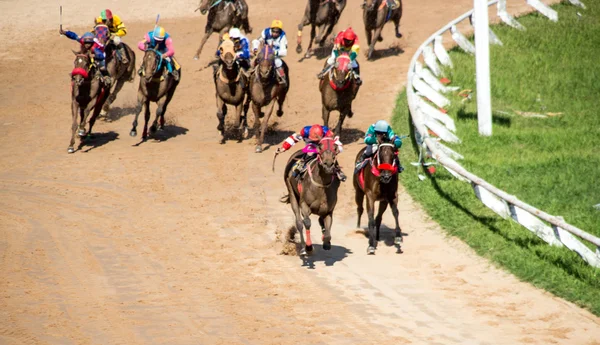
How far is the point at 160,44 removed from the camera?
68.2 feet

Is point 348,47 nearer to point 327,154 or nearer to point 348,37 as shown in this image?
point 348,37

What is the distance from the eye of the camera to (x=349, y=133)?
21.0m

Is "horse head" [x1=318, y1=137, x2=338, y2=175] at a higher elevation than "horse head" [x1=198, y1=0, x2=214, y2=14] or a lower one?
lower

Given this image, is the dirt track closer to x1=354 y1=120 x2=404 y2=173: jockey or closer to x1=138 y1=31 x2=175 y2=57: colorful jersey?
x1=354 y1=120 x2=404 y2=173: jockey

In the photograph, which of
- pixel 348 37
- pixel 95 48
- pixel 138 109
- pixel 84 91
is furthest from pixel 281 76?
pixel 84 91

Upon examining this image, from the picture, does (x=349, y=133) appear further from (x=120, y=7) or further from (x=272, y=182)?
(x=120, y=7)

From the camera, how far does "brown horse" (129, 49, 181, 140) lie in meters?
20.4

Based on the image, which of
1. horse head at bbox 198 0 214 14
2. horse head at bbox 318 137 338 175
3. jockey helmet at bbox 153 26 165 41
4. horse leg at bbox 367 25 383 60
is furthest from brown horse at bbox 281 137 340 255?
horse head at bbox 198 0 214 14

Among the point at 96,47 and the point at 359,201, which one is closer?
the point at 359,201

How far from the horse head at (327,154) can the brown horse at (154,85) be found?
355 inches

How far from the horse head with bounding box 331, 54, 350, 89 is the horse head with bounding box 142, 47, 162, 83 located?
4.22m


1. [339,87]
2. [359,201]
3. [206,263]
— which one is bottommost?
[206,263]

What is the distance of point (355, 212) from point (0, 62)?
1763 centimetres

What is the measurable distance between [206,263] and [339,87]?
22.8ft
